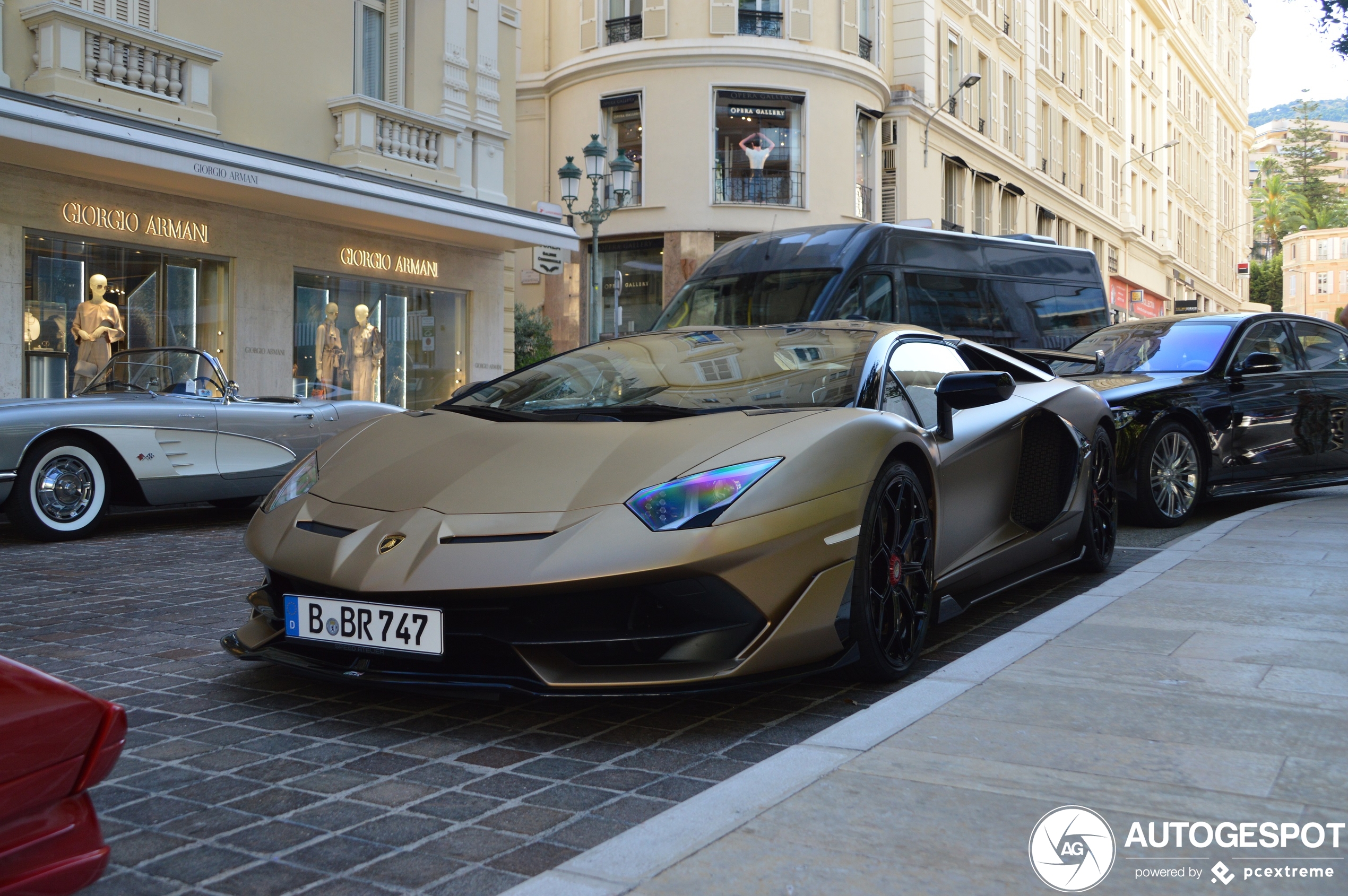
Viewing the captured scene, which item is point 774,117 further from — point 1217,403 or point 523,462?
point 523,462

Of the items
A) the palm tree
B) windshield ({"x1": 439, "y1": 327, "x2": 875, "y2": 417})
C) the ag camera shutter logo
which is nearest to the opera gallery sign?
windshield ({"x1": 439, "y1": 327, "x2": 875, "y2": 417})

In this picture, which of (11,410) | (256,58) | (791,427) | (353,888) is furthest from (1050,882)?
(256,58)

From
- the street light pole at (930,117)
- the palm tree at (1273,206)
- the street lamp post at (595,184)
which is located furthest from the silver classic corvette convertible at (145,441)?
the palm tree at (1273,206)

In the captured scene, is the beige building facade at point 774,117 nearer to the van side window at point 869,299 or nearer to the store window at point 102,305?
the van side window at point 869,299

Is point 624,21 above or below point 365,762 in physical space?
above

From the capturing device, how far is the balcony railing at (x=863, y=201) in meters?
27.3

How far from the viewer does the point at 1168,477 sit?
7.93 meters

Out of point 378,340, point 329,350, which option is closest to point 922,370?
point 329,350

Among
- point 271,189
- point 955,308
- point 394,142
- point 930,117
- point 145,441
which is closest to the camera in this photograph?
point 145,441

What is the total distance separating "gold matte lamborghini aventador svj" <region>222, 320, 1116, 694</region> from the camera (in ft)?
10.3

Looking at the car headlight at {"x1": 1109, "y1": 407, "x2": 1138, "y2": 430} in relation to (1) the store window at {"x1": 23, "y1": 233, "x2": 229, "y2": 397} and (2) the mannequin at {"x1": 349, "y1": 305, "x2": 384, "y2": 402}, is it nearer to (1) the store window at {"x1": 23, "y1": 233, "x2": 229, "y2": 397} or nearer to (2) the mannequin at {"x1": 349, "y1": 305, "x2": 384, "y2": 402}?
(1) the store window at {"x1": 23, "y1": 233, "x2": 229, "y2": 397}

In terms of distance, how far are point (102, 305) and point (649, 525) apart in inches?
456

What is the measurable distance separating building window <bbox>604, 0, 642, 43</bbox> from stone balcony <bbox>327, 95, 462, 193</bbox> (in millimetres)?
10376

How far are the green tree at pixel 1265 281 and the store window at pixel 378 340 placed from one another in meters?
94.2
